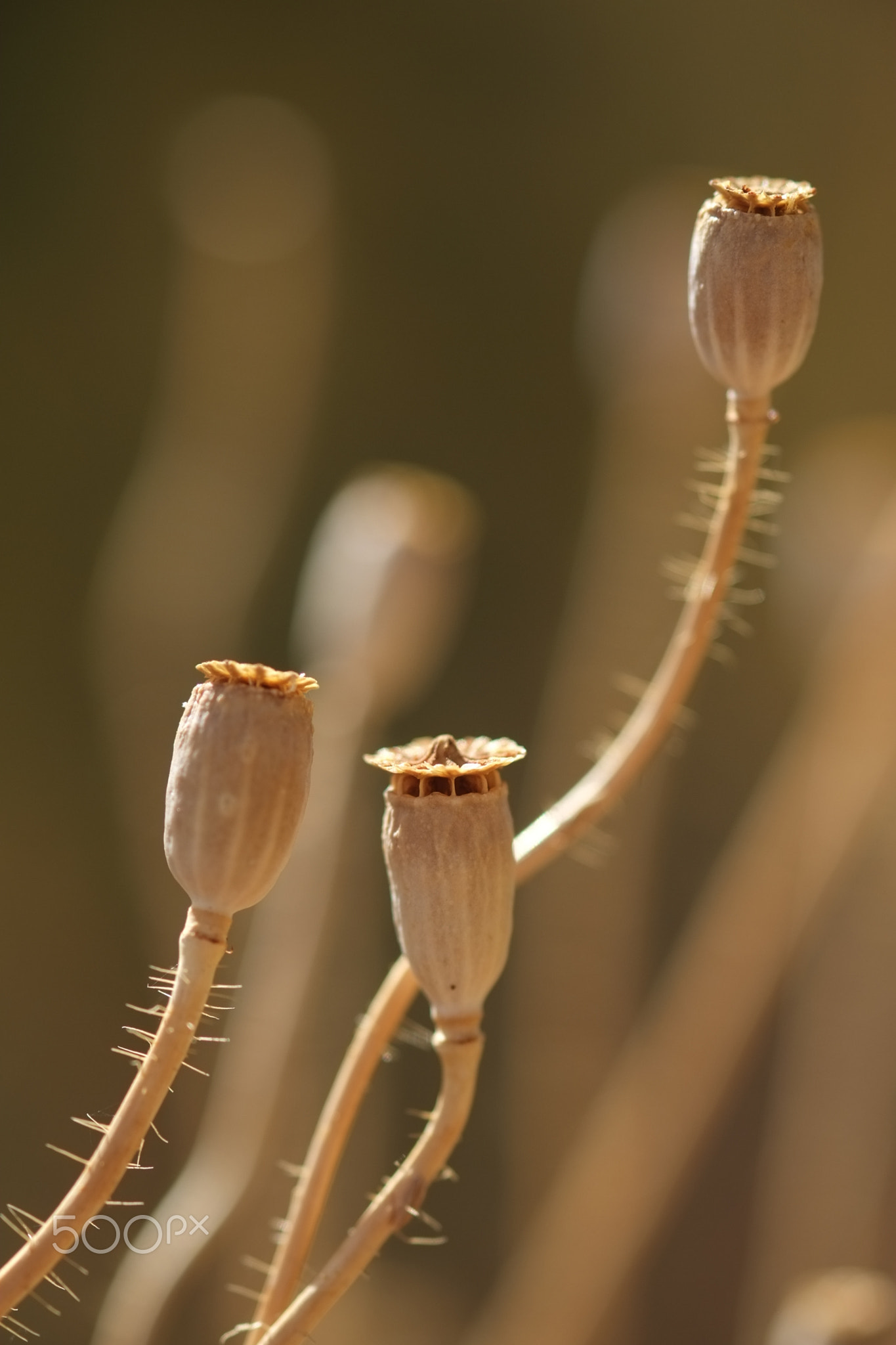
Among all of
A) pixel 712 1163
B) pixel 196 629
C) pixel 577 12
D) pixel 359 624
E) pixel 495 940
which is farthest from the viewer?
pixel 577 12

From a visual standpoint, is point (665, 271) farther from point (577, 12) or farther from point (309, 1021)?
point (577, 12)

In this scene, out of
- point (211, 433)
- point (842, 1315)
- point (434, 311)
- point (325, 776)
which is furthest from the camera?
point (434, 311)

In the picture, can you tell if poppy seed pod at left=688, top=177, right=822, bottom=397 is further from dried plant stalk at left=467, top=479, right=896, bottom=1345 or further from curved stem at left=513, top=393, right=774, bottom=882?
dried plant stalk at left=467, top=479, right=896, bottom=1345

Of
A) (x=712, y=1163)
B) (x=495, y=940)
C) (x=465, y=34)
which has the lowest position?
(x=712, y=1163)

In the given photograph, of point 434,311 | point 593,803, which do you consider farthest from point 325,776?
point 434,311

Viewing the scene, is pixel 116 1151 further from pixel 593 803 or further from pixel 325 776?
pixel 325 776

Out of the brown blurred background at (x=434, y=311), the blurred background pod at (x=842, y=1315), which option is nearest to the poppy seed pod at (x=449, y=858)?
the blurred background pod at (x=842, y=1315)

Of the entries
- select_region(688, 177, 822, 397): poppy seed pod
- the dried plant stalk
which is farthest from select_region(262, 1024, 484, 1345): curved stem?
the dried plant stalk

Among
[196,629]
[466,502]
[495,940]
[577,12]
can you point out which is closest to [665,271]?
[466,502]
